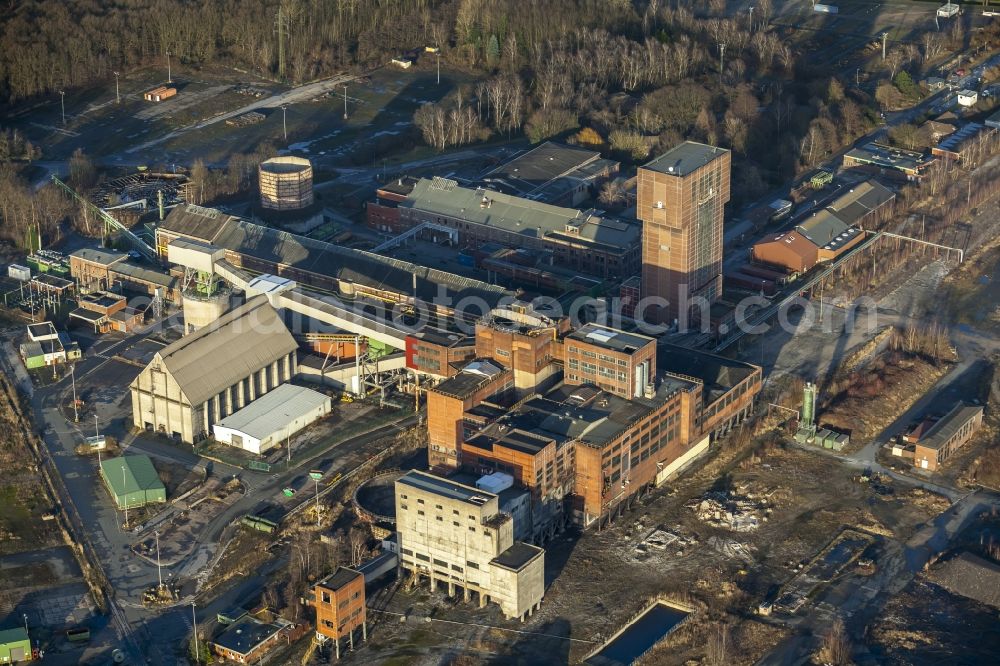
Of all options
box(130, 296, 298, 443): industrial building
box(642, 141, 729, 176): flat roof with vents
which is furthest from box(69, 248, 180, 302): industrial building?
box(642, 141, 729, 176): flat roof with vents

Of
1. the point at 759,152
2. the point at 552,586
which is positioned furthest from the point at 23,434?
the point at 759,152

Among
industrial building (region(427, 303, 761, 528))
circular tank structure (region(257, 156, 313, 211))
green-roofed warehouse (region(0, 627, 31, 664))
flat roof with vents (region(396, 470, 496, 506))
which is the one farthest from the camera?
circular tank structure (region(257, 156, 313, 211))

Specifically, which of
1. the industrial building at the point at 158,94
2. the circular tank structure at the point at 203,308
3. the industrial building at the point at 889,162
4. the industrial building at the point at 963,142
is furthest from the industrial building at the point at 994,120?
the industrial building at the point at 158,94

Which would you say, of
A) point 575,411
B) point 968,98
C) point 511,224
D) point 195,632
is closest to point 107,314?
point 511,224

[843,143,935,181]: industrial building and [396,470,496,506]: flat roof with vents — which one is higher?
[396,470,496,506]: flat roof with vents

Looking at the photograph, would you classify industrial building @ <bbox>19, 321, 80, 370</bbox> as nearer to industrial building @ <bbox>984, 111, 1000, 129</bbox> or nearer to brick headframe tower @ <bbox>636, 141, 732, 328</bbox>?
brick headframe tower @ <bbox>636, 141, 732, 328</bbox>

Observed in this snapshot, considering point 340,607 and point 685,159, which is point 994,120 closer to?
point 685,159

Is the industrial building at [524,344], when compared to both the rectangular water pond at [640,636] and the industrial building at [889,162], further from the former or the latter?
the industrial building at [889,162]
